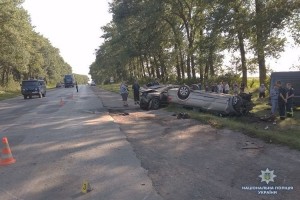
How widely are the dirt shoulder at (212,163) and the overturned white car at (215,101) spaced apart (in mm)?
4814

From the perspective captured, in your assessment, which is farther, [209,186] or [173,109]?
[173,109]

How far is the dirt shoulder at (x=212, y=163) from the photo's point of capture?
21.8 ft

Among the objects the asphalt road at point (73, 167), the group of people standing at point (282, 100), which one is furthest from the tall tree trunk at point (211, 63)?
the asphalt road at point (73, 167)

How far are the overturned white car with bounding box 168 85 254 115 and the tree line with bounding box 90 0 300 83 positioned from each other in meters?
6.45

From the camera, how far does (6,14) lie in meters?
47.4

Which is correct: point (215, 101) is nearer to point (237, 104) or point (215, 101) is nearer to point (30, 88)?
point (237, 104)

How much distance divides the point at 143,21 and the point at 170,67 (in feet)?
44.0

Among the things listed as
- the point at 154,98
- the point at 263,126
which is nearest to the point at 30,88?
the point at 154,98

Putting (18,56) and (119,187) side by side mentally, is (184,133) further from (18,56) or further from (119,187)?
(18,56)

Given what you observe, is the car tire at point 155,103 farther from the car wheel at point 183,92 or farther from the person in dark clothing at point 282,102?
the person in dark clothing at point 282,102

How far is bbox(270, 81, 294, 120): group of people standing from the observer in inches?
666

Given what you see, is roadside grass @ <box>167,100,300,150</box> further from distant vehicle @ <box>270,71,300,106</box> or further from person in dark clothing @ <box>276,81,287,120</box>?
distant vehicle @ <box>270,71,300,106</box>

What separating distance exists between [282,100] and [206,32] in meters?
15.9

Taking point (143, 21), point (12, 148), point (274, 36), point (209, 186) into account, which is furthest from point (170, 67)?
point (209, 186)
